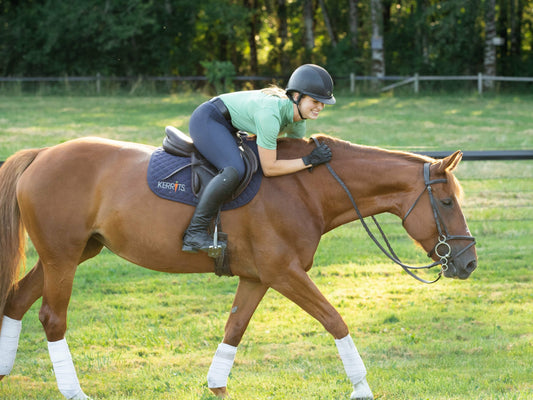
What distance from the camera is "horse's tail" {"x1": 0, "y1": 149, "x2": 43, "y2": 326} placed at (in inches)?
199

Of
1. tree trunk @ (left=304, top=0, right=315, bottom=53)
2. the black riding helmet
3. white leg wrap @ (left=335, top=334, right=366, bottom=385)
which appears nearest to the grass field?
white leg wrap @ (left=335, top=334, right=366, bottom=385)

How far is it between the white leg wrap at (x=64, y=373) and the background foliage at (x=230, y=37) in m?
27.3

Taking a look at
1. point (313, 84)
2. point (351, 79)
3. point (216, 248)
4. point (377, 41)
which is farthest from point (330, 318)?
point (377, 41)

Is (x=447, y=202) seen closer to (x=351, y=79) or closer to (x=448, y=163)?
(x=448, y=163)

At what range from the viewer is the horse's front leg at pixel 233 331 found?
492 centimetres

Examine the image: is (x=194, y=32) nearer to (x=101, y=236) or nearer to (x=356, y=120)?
(x=356, y=120)

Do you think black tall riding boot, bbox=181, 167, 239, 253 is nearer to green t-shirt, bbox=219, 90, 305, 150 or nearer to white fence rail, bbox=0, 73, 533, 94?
green t-shirt, bbox=219, 90, 305, 150

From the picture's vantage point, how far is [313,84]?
15.3ft

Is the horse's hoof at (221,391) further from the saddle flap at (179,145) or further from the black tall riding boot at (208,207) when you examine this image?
the saddle flap at (179,145)

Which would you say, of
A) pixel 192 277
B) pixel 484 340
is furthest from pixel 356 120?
pixel 484 340

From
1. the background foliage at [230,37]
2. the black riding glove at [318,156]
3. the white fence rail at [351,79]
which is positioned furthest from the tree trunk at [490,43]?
the black riding glove at [318,156]

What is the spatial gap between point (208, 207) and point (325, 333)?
242 centimetres

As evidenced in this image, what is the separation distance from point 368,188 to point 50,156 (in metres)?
2.37

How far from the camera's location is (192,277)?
8.47 m
